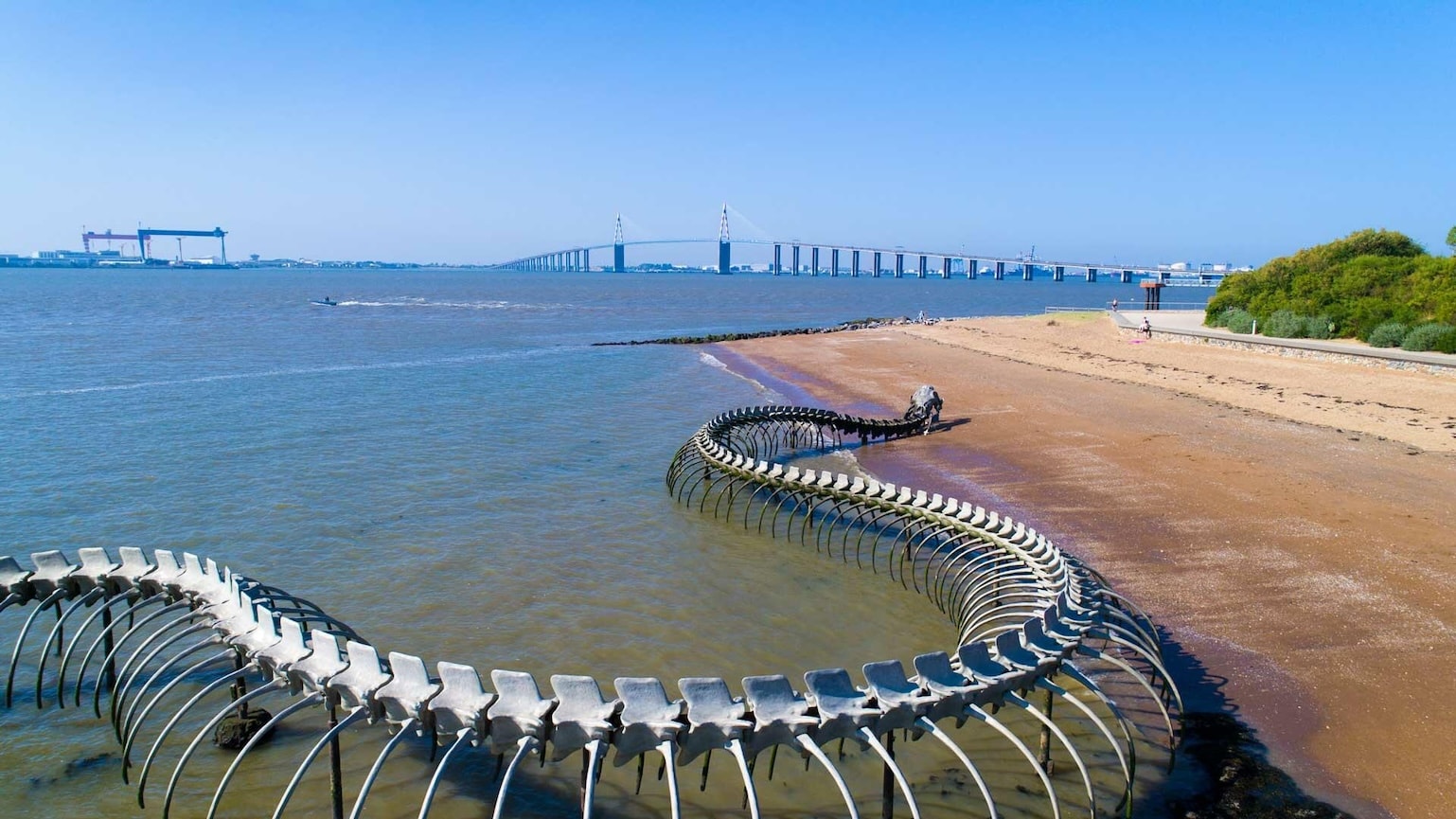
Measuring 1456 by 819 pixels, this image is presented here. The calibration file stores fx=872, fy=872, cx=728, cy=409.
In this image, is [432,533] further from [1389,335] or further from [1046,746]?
[1389,335]

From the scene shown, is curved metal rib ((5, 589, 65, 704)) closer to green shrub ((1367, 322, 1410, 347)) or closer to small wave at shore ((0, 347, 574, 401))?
small wave at shore ((0, 347, 574, 401))

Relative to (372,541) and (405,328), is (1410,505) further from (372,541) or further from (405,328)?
(405,328)

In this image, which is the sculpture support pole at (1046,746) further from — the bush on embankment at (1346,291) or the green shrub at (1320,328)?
the green shrub at (1320,328)

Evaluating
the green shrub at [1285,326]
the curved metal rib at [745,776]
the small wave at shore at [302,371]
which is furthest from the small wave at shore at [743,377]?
the curved metal rib at [745,776]

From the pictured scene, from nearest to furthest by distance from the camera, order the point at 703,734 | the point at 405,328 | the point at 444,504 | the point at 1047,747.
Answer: the point at 703,734 → the point at 1047,747 → the point at 444,504 → the point at 405,328

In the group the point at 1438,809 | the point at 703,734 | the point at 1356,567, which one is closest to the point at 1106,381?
the point at 1356,567
